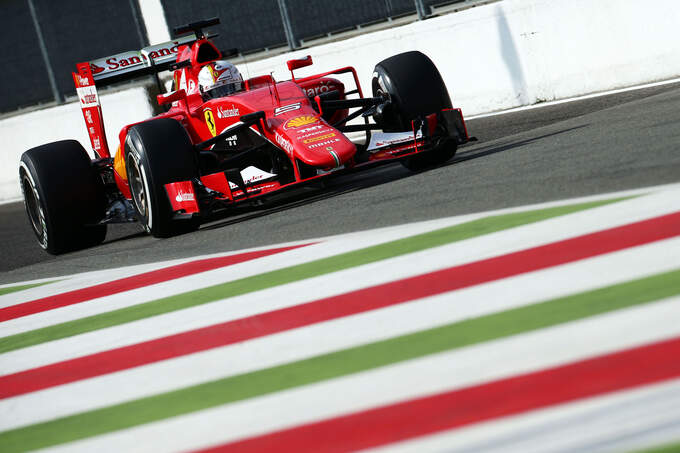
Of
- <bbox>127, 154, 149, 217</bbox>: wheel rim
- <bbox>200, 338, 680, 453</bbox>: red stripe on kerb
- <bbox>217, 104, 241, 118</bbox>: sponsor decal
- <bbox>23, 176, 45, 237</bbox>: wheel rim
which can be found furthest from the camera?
<bbox>23, 176, 45, 237</bbox>: wheel rim

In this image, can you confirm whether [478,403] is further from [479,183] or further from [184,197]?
[184,197]

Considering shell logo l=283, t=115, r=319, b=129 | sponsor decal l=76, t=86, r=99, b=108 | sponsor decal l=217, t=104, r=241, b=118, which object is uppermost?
sponsor decal l=76, t=86, r=99, b=108

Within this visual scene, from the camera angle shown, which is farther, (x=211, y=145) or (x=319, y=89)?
(x=319, y=89)

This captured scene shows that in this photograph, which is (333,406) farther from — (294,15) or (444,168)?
(294,15)

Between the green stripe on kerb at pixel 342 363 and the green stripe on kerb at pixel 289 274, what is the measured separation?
1501 mm

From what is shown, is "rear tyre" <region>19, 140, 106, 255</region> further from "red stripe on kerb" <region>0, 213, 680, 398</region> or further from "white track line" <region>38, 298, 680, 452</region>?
"white track line" <region>38, 298, 680, 452</region>

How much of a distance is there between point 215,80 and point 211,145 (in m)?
0.85

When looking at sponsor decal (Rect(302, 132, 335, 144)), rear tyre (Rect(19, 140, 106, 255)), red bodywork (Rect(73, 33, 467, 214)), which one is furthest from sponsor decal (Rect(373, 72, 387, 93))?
rear tyre (Rect(19, 140, 106, 255))

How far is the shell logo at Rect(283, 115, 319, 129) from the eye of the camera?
797cm

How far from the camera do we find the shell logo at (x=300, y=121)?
7.97 metres

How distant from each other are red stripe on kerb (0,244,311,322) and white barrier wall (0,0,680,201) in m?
5.42

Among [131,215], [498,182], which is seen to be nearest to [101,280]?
[131,215]

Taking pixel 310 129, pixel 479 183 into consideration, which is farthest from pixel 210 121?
pixel 479 183

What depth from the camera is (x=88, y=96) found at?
9719 millimetres
